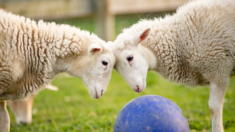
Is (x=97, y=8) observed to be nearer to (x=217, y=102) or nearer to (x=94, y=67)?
(x=94, y=67)

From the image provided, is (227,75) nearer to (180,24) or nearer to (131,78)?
(180,24)

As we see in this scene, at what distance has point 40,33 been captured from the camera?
398cm

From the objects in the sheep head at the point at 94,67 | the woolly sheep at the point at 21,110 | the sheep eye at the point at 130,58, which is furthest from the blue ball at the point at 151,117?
the woolly sheep at the point at 21,110

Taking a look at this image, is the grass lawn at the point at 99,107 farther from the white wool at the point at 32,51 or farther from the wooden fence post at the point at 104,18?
the wooden fence post at the point at 104,18

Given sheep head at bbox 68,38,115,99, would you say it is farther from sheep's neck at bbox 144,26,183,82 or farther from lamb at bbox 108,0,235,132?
sheep's neck at bbox 144,26,183,82

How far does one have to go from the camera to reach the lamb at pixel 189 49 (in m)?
4.04

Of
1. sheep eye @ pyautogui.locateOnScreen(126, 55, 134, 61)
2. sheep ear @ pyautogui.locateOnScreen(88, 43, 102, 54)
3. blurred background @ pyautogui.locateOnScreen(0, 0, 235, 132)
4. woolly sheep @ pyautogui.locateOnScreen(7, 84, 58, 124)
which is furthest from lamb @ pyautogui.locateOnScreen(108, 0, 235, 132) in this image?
woolly sheep @ pyautogui.locateOnScreen(7, 84, 58, 124)

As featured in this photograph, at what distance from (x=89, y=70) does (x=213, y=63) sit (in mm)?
1584

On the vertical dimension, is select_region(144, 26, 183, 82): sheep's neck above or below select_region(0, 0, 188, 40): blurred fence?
below

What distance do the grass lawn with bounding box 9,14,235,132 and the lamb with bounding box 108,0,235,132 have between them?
62cm

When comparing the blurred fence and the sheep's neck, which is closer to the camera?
the sheep's neck

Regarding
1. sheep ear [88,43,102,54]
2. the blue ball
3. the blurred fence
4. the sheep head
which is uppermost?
the blurred fence

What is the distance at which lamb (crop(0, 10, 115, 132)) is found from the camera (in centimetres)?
373

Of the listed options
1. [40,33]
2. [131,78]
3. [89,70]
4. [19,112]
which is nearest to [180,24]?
[131,78]
